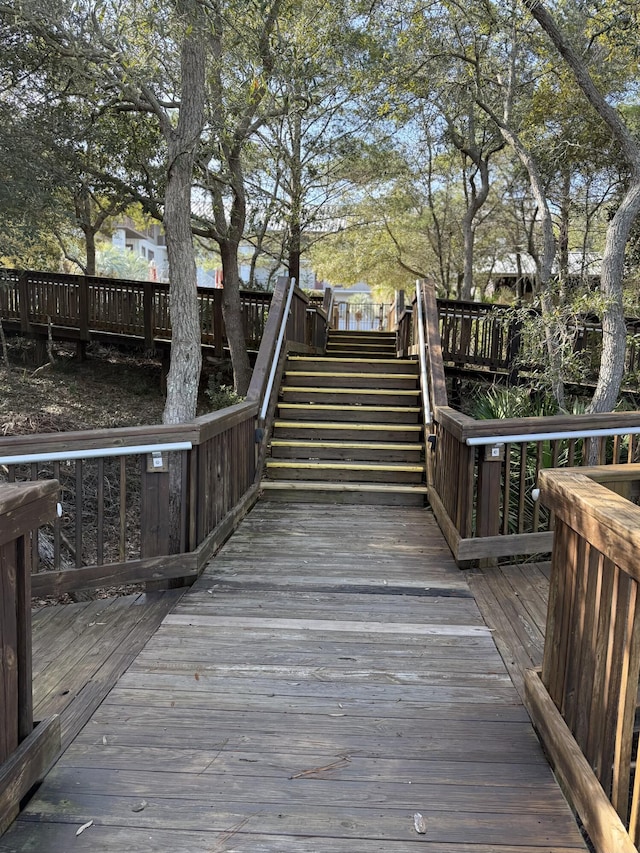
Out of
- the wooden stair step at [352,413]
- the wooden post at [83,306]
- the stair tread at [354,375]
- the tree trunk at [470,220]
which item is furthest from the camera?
the tree trunk at [470,220]

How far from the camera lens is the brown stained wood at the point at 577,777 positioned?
156 cm

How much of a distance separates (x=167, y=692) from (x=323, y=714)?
64 centimetres

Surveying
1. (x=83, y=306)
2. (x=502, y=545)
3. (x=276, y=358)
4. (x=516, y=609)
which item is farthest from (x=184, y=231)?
(x=83, y=306)

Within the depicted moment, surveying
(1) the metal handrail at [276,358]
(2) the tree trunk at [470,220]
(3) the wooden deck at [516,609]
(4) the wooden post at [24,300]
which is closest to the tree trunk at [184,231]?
(1) the metal handrail at [276,358]

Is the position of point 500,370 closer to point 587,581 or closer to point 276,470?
point 276,470

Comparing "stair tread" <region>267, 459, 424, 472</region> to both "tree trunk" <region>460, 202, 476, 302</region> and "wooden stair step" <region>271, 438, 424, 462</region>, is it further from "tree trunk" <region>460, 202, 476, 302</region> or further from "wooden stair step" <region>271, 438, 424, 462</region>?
"tree trunk" <region>460, 202, 476, 302</region>

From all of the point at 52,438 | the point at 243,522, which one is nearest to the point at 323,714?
the point at 52,438

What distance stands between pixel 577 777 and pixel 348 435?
4895 millimetres

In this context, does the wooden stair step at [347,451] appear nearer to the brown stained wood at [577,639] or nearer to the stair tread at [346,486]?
the stair tread at [346,486]

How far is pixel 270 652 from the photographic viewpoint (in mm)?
2756

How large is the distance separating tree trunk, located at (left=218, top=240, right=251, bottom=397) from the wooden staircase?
1786 mm

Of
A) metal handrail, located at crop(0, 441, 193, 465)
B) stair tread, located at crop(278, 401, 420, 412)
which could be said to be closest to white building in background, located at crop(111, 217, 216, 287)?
stair tread, located at crop(278, 401, 420, 412)

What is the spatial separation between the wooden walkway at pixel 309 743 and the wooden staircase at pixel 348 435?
2271 mm

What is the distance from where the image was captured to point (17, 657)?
1.82 meters
